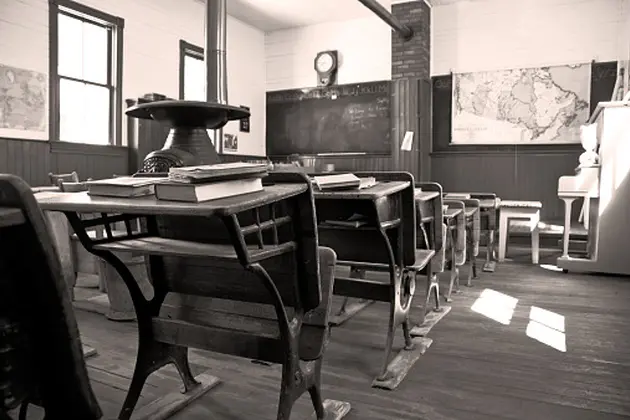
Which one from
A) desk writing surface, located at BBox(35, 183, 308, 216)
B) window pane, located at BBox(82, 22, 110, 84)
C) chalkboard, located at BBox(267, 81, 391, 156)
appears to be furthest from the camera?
chalkboard, located at BBox(267, 81, 391, 156)

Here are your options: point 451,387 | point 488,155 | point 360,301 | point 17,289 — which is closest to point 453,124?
point 488,155

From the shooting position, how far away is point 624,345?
2896mm

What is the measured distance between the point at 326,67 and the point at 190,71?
237 centimetres

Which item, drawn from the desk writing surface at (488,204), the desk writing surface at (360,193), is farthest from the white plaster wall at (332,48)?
the desk writing surface at (360,193)

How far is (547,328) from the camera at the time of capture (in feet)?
10.7

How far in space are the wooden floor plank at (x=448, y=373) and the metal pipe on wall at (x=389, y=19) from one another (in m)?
4.86

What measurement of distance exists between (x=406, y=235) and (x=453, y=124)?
20.0ft

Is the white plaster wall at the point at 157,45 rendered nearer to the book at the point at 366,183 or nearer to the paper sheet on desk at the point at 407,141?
the paper sheet on desk at the point at 407,141

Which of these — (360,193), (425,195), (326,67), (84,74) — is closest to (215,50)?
(84,74)

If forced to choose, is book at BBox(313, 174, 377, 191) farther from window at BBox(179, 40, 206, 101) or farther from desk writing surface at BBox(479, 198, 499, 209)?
window at BBox(179, 40, 206, 101)

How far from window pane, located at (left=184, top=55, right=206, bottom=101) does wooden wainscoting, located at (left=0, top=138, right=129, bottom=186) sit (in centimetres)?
171

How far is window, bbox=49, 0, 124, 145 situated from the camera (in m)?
5.91

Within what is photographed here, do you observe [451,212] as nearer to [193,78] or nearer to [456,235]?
[456,235]

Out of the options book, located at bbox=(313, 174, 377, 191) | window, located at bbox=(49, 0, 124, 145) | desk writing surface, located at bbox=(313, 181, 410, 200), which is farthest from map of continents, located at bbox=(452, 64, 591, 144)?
book, located at bbox=(313, 174, 377, 191)
